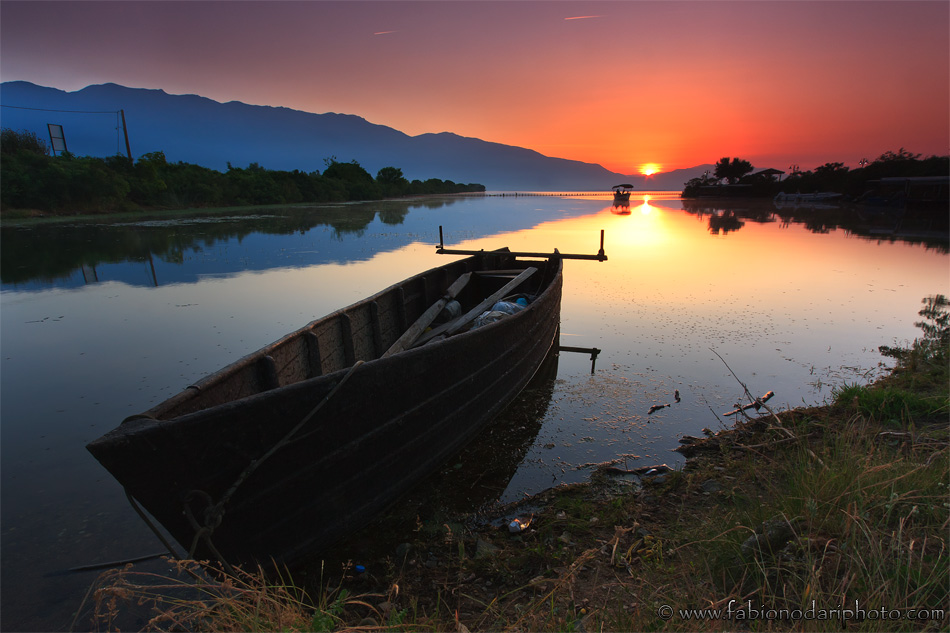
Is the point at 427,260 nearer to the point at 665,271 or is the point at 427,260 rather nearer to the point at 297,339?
the point at 665,271

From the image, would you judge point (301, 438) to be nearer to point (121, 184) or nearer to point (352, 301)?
point (352, 301)

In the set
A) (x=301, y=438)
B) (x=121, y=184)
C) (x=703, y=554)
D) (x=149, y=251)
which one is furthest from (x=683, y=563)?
(x=121, y=184)

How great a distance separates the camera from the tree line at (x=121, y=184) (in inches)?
1138

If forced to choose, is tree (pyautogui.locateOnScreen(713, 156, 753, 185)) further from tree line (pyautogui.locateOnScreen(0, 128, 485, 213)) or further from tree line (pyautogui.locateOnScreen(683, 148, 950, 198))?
tree line (pyautogui.locateOnScreen(0, 128, 485, 213))

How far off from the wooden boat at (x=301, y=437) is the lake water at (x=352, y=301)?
2.93 feet

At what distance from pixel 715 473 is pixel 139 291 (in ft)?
41.2

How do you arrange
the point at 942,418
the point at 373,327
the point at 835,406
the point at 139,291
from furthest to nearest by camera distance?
the point at 139,291
the point at 373,327
the point at 835,406
the point at 942,418

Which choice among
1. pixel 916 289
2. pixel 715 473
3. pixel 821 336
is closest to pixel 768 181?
pixel 916 289

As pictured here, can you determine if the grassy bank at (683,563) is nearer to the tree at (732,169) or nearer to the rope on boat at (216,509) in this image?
the rope on boat at (216,509)

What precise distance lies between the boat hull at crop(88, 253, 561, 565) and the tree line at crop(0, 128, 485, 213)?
37901 mm

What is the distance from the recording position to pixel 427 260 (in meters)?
15.1

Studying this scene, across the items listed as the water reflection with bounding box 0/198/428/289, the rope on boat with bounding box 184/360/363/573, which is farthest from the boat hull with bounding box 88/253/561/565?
the water reflection with bounding box 0/198/428/289

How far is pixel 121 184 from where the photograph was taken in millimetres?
32969

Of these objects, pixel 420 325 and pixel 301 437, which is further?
pixel 420 325
